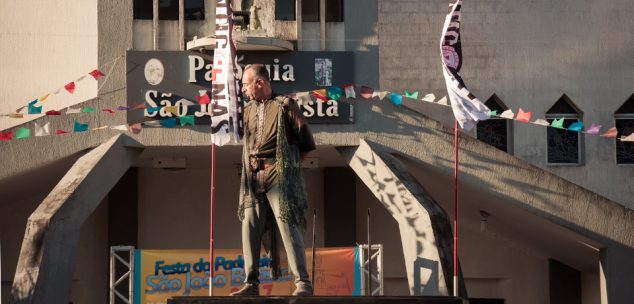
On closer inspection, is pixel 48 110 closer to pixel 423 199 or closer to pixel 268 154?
pixel 423 199

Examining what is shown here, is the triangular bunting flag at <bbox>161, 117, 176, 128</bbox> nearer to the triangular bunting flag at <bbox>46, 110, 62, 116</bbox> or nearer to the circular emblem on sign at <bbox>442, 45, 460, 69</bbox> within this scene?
the triangular bunting flag at <bbox>46, 110, 62, 116</bbox>

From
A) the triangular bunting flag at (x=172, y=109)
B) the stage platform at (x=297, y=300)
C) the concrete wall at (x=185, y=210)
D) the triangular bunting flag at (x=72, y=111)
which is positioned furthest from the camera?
the concrete wall at (x=185, y=210)

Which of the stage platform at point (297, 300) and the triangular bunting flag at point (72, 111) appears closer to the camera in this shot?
the stage platform at point (297, 300)

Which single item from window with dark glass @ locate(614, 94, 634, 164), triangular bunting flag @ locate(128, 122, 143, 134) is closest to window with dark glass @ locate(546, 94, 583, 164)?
window with dark glass @ locate(614, 94, 634, 164)

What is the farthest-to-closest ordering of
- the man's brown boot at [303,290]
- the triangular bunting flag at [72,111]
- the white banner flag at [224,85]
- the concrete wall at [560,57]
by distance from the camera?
1. the concrete wall at [560,57]
2. the triangular bunting flag at [72,111]
3. the white banner flag at [224,85]
4. the man's brown boot at [303,290]

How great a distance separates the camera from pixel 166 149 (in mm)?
21438

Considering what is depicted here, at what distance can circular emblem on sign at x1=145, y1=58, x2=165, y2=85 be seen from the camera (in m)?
20.9

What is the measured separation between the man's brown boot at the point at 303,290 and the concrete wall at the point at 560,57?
31.9 ft

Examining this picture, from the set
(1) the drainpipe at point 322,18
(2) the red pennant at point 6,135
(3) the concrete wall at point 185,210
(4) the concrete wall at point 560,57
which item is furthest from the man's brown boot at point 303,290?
(3) the concrete wall at point 185,210

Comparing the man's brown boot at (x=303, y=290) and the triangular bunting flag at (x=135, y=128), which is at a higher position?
the triangular bunting flag at (x=135, y=128)

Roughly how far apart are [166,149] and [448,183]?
3.84 m

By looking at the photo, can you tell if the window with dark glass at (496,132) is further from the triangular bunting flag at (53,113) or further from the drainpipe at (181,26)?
the triangular bunting flag at (53,113)

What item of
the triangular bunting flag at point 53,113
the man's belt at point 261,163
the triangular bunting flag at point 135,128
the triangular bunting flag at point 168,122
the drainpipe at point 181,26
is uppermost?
the drainpipe at point 181,26

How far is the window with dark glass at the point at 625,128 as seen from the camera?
22.9 metres
